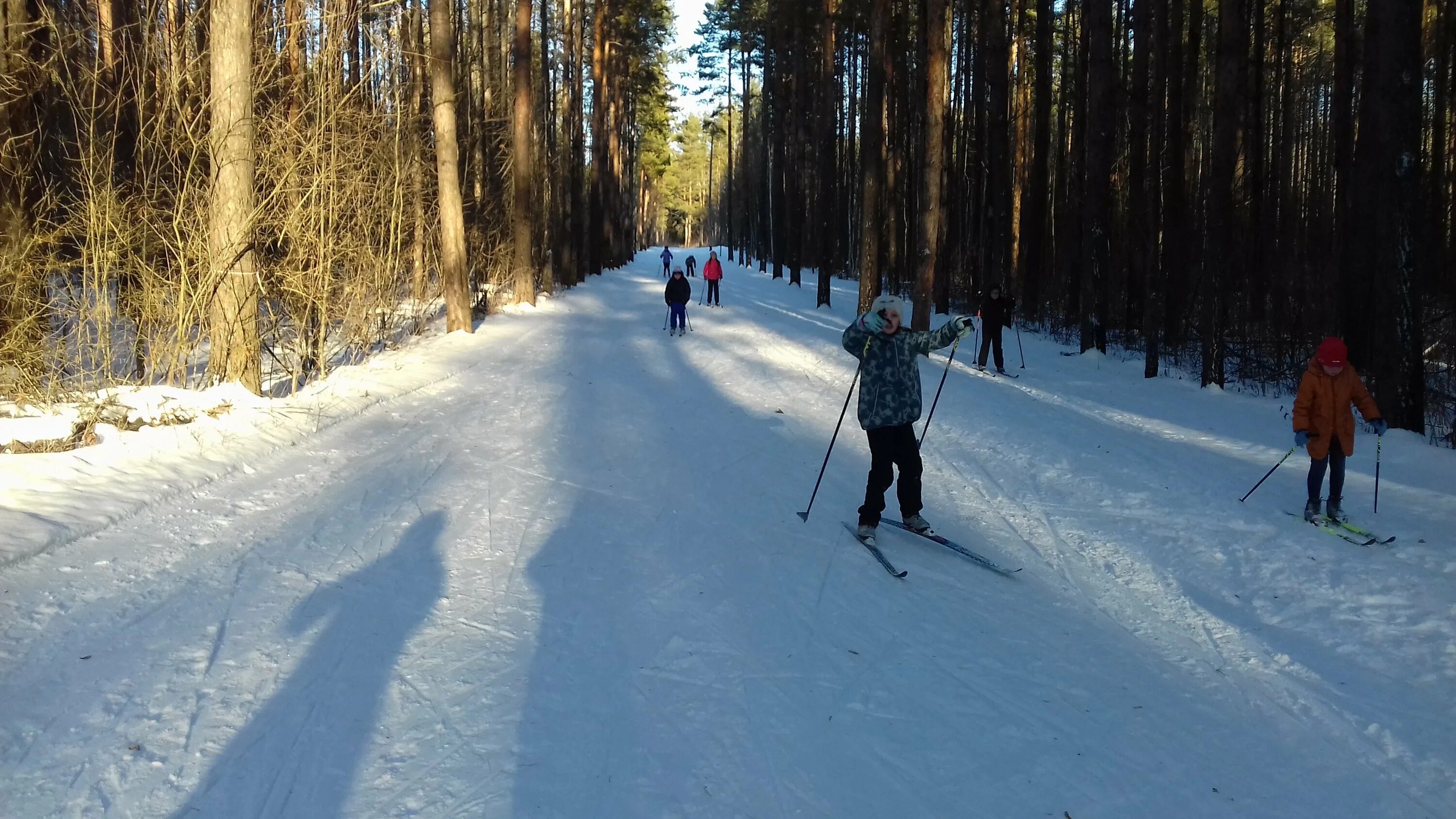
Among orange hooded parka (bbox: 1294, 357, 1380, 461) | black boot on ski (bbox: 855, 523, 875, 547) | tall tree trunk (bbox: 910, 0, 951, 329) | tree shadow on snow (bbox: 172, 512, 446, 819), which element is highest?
tall tree trunk (bbox: 910, 0, 951, 329)

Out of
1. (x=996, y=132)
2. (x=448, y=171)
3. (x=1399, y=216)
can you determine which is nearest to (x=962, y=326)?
(x=1399, y=216)

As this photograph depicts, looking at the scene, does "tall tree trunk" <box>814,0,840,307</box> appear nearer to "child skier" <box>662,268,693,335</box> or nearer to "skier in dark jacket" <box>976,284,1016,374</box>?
"child skier" <box>662,268,693,335</box>

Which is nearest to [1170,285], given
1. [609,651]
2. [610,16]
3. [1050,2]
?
[1050,2]

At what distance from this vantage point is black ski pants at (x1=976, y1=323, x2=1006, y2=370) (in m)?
17.9

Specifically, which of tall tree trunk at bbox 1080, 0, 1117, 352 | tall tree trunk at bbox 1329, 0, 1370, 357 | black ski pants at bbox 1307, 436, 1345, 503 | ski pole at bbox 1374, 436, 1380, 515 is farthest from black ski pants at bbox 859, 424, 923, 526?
tall tree trunk at bbox 1080, 0, 1117, 352

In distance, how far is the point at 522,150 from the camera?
27.4 meters

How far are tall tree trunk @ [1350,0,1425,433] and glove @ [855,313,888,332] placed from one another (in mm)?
8557

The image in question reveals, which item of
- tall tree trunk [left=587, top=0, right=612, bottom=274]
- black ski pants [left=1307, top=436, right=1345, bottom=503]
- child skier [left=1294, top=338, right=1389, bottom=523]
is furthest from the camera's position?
tall tree trunk [left=587, top=0, right=612, bottom=274]

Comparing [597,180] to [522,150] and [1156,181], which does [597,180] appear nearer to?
[522,150]

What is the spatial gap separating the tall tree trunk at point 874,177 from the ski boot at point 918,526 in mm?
15612

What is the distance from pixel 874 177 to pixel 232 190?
57.9 feet

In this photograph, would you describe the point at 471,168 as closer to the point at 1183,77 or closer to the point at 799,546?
the point at 1183,77

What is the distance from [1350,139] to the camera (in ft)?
66.0

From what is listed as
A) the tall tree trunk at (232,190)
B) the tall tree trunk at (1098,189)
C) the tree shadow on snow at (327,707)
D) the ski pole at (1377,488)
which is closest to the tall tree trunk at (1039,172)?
the tall tree trunk at (1098,189)
